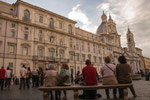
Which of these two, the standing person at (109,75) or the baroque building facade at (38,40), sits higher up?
the baroque building facade at (38,40)

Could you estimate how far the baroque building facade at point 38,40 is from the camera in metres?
26.7

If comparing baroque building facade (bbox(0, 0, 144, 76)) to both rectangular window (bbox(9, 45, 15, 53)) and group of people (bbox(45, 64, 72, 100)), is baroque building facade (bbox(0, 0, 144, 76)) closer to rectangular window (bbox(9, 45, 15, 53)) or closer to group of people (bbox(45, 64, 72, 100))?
rectangular window (bbox(9, 45, 15, 53))

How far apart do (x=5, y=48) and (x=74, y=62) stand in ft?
64.2

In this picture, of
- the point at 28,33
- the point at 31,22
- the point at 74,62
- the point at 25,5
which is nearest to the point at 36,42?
the point at 28,33

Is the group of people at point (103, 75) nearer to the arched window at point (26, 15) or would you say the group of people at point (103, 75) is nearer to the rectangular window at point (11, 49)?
the rectangular window at point (11, 49)

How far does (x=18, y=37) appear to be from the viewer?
1108 inches

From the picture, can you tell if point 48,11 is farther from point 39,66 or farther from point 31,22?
point 39,66

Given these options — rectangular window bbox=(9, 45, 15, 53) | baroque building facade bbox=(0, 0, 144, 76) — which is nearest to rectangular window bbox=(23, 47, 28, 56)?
baroque building facade bbox=(0, 0, 144, 76)

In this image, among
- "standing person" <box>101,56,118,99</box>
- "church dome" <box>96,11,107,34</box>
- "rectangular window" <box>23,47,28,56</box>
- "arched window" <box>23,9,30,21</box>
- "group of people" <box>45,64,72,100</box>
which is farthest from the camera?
"church dome" <box>96,11,107,34</box>

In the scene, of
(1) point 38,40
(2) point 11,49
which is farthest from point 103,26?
(2) point 11,49

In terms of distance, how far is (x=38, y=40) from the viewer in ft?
104

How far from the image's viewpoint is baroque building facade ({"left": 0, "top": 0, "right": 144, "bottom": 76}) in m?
26.7

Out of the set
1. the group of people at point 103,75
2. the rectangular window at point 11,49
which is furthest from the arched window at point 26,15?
the group of people at point 103,75

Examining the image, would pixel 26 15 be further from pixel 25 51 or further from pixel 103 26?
pixel 103 26
